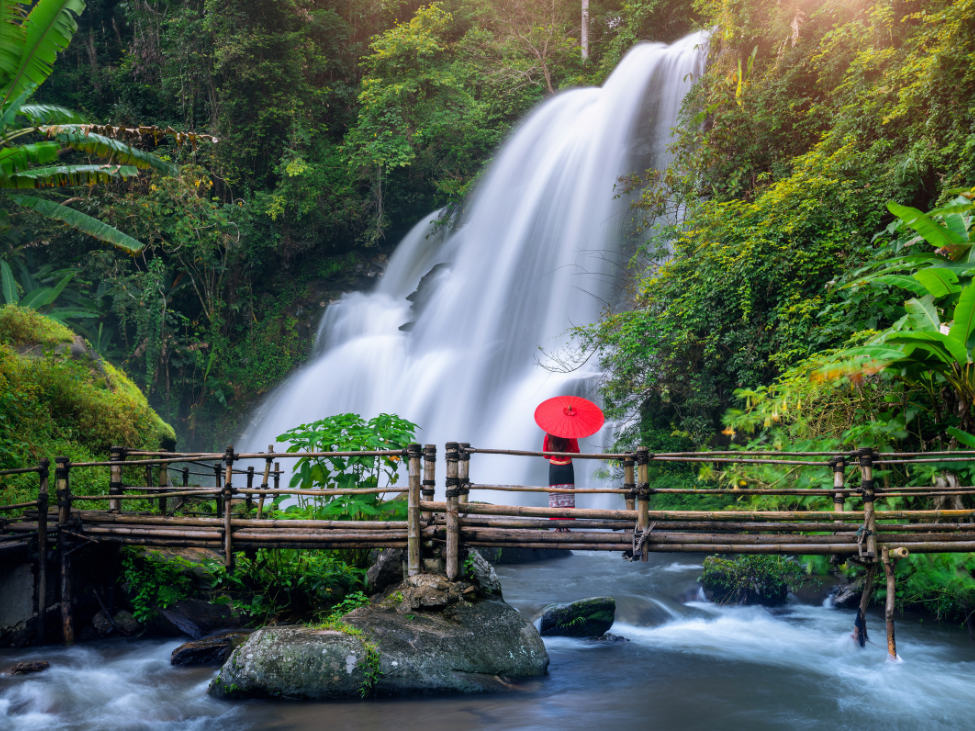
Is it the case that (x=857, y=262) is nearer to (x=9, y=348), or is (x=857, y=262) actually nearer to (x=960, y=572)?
(x=960, y=572)

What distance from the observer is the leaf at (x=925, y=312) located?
6.80m

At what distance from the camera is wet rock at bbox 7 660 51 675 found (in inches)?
225

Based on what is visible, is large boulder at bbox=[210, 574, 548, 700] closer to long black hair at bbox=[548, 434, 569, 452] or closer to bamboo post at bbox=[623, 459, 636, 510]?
bamboo post at bbox=[623, 459, 636, 510]

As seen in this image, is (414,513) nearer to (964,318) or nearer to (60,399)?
(964,318)

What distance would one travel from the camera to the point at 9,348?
10.5 meters

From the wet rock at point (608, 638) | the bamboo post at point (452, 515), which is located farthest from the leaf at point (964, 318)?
the bamboo post at point (452, 515)

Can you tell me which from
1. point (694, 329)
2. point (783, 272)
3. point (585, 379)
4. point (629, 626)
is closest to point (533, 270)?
point (585, 379)

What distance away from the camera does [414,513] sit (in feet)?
19.2

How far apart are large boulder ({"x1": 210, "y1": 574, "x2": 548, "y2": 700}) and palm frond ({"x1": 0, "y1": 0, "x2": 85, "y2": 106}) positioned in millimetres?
8124

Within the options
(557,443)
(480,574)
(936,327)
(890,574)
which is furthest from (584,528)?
(936,327)

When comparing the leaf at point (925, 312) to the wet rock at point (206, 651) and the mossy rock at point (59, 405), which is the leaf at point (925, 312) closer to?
the wet rock at point (206, 651)

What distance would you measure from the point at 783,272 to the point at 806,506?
346 cm

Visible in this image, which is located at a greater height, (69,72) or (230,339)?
(69,72)

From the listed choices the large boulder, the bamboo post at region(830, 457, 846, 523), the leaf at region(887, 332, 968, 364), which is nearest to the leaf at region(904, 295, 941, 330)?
the leaf at region(887, 332, 968, 364)
